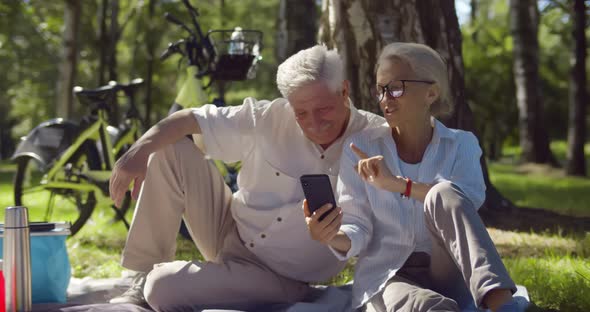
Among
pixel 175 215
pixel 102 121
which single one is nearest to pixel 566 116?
pixel 102 121

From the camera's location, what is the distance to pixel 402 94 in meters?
3.48

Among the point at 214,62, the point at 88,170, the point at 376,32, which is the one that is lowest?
the point at 88,170

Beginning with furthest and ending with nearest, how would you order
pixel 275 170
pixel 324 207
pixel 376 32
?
pixel 376 32
pixel 275 170
pixel 324 207

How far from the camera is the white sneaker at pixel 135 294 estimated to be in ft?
13.7

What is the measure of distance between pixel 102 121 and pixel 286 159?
9.74 feet

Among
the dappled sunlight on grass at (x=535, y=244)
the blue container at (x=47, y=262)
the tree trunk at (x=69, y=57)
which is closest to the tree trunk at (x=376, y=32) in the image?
the dappled sunlight on grass at (x=535, y=244)

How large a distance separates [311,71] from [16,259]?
4.97 ft

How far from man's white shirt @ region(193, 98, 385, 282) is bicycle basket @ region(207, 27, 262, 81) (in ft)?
7.82

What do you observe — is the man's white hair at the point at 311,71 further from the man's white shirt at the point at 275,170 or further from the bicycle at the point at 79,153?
the bicycle at the point at 79,153

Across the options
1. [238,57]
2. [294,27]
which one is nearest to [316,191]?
[238,57]

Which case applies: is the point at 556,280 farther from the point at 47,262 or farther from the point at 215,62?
the point at 215,62

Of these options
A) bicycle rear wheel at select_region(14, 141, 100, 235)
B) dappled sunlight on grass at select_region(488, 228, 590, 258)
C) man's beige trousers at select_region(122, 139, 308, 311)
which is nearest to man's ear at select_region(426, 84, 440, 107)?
man's beige trousers at select_region(122, 139, 308, 311)

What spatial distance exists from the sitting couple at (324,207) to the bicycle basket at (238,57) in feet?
7.76

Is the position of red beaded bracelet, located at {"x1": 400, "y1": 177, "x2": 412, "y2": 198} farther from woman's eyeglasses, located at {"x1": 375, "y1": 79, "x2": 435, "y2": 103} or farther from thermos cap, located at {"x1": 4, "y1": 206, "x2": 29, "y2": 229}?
thermos cap, located at {"x1": 4, "y1": 206, "x2": 29, "y2": 229}
